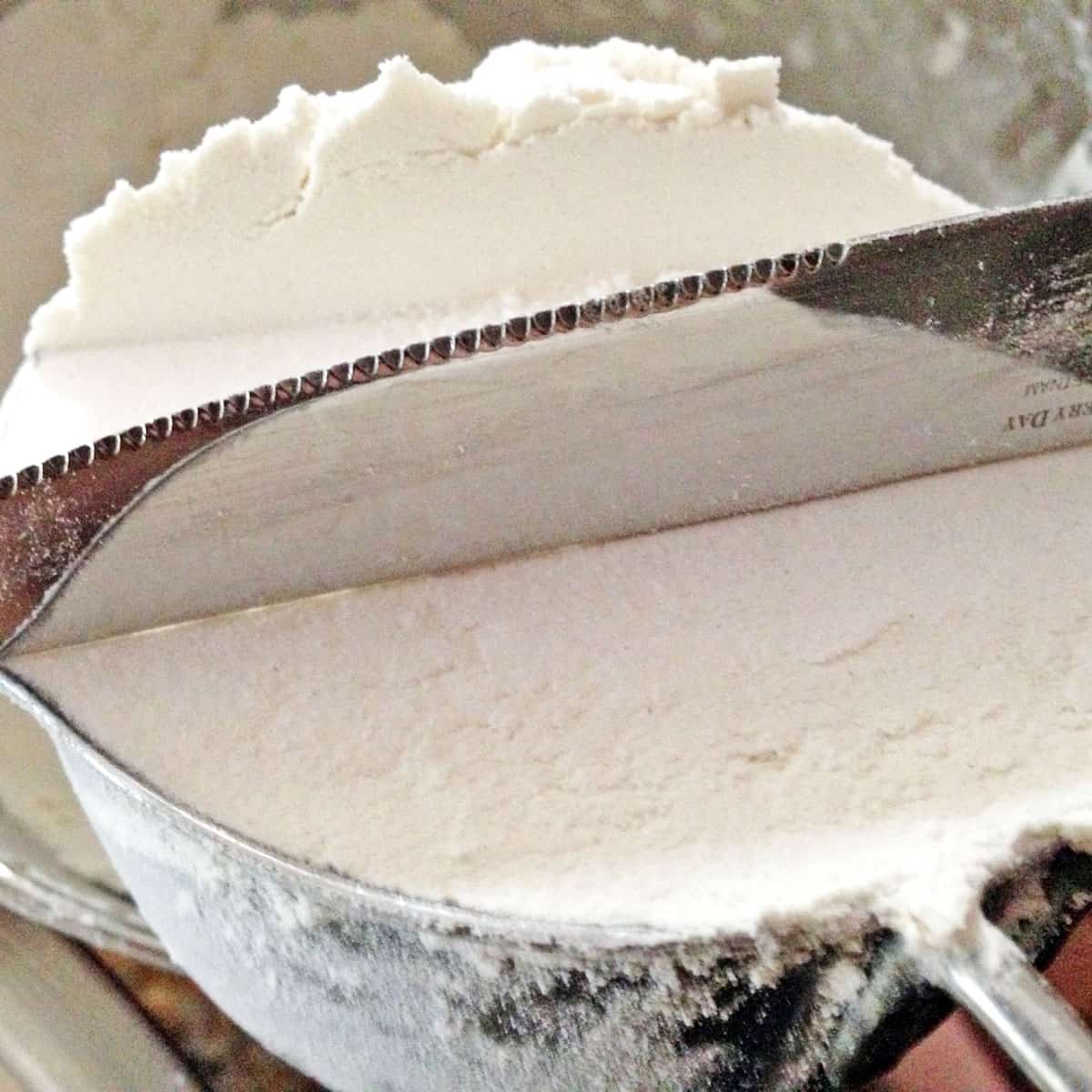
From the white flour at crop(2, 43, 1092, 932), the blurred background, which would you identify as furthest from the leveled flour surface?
the blurred background

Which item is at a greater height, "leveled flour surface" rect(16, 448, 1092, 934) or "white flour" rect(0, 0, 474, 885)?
"white flour" rect(0, 0, 474, 885)

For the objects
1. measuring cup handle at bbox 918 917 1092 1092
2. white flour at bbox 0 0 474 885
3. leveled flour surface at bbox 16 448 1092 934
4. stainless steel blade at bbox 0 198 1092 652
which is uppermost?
white flour at bbox 0 0 474 885

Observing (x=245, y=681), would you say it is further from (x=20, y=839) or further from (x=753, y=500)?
(x=20, y=839)

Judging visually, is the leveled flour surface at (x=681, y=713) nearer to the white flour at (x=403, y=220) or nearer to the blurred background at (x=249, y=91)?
the white flour at (x=403, y=220)

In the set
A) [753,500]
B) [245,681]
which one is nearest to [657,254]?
[753,500]

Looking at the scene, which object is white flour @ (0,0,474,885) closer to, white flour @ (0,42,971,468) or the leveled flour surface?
white flour @ (0,42,971,468)

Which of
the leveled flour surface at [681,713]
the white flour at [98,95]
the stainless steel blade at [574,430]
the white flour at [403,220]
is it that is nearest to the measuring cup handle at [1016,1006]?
the leveled flour surface at [681,713]

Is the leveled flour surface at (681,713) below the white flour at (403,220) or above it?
below
